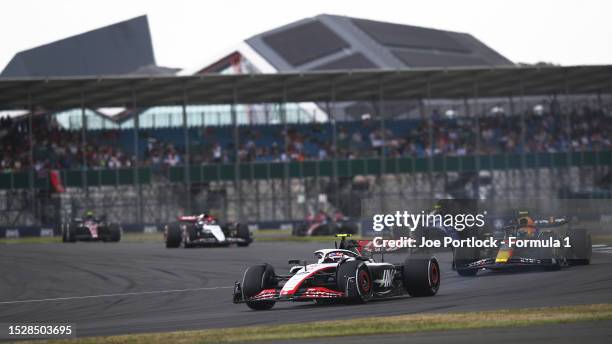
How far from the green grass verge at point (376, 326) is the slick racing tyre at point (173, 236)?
24380 mm

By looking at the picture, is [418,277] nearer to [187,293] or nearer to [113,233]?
[187,293]

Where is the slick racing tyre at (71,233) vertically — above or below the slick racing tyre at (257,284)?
above

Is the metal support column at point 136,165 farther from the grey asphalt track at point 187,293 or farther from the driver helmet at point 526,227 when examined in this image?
the driver helmet at point 526,227

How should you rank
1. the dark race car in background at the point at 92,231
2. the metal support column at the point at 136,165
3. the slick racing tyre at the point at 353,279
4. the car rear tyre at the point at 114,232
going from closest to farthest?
the slick racing tyre at the point at 353,279, the dark race car in background at the point at 92,231, the car rear tyre at the point at 114,232, the metal support column at the point at 136,165

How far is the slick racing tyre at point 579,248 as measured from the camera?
22844mm

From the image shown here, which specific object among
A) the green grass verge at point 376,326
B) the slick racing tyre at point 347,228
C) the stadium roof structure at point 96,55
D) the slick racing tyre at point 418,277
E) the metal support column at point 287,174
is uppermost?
the stadium roof structure at point 96,55

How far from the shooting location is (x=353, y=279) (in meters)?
17.1

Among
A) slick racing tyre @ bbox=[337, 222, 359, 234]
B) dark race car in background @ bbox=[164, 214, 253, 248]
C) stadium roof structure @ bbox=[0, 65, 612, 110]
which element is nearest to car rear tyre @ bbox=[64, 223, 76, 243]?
dark race car in background @ bbox=[164, 214, 253, 248]

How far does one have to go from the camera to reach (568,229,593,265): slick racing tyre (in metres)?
22.8

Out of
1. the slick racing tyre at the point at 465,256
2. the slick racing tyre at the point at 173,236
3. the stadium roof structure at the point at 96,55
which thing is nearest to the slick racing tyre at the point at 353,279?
the slick racing tyre at the point at 465,256

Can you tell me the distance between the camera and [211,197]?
183ft

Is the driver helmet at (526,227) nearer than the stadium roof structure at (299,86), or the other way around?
the driver helmet at (526,227)

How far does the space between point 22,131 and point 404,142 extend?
65.9 feet

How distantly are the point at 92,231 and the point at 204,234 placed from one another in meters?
9.23
